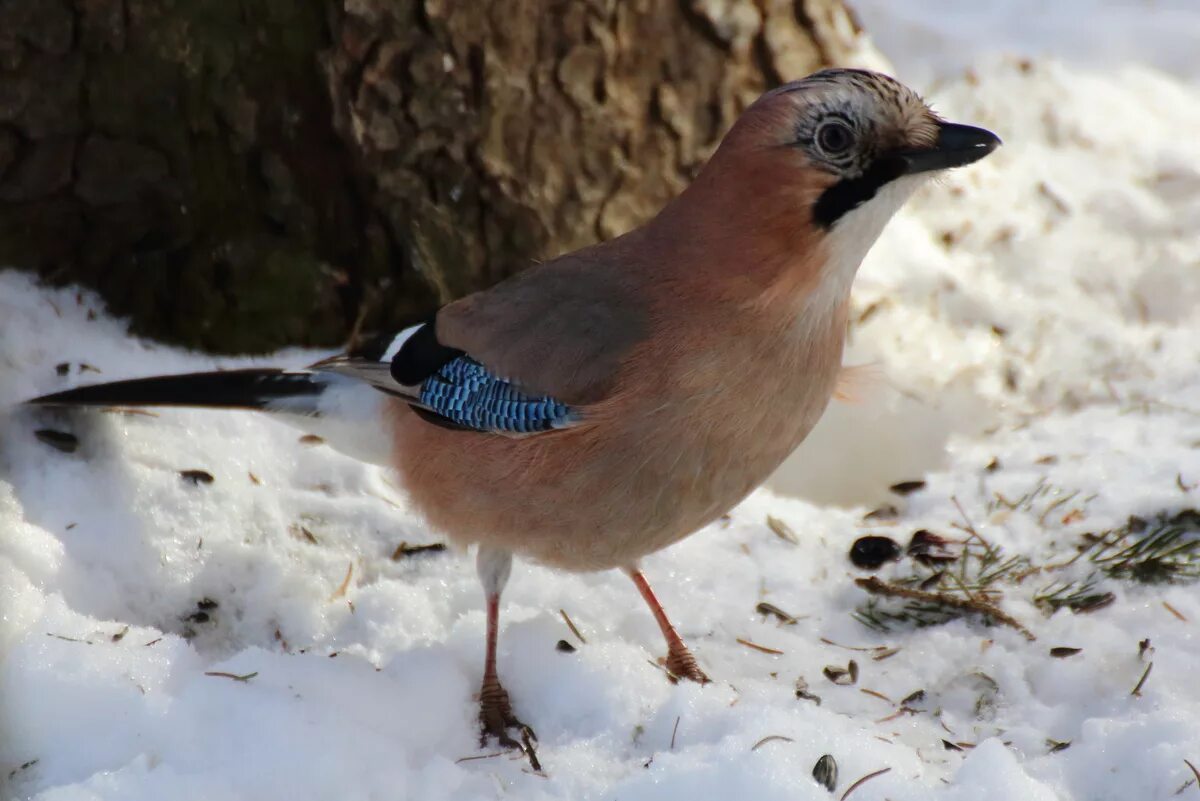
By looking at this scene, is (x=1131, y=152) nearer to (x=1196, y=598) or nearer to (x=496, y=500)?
(x=1196, y=598)

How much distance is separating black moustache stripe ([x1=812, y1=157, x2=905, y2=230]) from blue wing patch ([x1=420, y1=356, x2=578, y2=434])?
0.68m

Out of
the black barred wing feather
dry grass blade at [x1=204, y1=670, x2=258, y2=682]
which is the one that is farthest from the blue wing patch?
dry grass blade at [x1=204, y1=670, x2=258, y2=682]

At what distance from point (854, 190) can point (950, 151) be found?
21 centimetres

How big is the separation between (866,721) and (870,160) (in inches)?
47.8

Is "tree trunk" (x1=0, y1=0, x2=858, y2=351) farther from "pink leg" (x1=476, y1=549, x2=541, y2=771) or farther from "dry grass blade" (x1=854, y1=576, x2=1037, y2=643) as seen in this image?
"dry grass blade" (x1=854, y1=576, x2=1037, y2=643)

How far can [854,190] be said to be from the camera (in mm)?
2832

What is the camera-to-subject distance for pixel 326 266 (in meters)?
4.04

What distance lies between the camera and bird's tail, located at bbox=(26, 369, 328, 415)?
3.40 meters

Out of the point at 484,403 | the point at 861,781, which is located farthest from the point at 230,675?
the point at 861,781

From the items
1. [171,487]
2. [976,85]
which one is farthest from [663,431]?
[976,85]

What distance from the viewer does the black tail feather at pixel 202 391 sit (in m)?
3.40

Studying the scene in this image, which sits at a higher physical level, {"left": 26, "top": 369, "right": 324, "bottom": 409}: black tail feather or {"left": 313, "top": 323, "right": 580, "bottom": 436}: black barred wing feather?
{"left": 313, "top": 323, "right": 580, "bottom": 436}: black barred wing feather

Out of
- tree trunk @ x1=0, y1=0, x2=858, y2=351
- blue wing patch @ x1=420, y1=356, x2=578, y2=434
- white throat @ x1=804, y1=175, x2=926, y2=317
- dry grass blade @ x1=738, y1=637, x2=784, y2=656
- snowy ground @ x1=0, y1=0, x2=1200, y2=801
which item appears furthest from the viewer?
tree trunk @ x1=0, y1=0, x2=858, y2=351

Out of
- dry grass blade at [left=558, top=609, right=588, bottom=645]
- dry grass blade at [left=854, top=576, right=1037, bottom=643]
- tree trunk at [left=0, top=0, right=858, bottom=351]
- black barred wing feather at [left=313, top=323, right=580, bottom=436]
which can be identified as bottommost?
dry grass blade at [left=558, top=609, right=588, bottom=645]
